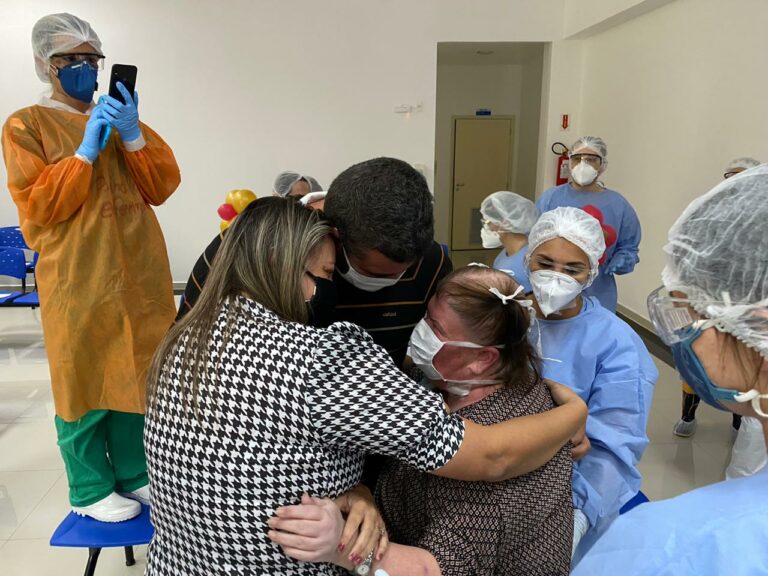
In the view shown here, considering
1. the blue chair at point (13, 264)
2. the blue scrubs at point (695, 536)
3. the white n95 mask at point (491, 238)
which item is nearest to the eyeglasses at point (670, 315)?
the blue scrubs at point (695, 536)

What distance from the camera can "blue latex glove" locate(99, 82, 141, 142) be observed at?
163 centimetres

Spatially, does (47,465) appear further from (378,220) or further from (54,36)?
Result: (378,220)

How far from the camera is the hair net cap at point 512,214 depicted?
10.2 feet

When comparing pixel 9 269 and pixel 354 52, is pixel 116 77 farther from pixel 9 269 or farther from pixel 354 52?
pixel 354 52

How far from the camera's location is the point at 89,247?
Result: 5.55 feet

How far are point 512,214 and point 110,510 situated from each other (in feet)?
7.96

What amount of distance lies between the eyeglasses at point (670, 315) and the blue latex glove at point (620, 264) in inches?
Result: 107

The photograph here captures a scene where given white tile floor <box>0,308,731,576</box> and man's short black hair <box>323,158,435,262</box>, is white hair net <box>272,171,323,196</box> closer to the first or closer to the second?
white tile floor <box>0,308,731,576</box>

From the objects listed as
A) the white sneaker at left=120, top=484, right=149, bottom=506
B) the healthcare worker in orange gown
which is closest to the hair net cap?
the healthcare worker in orange gown

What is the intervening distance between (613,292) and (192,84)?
4667 millimetres

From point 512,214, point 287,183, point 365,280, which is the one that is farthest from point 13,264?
point 365,280

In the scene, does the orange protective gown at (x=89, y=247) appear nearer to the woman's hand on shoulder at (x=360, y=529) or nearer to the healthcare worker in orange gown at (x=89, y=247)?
the healthcare worker in orange gown at (x=89, y=247)

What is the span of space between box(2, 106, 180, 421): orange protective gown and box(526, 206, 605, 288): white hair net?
133 centimetres

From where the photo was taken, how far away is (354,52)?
570 centimetres
